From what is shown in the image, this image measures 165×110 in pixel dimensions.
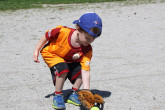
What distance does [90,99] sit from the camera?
124 inches

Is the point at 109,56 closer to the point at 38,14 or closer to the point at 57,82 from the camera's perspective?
the point at 57,82

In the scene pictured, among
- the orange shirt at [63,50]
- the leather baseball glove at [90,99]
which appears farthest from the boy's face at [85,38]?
the leather baseball glove at [90,99]

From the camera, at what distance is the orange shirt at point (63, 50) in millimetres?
3422

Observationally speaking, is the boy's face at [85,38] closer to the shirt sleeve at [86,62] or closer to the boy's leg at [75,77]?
the shirt sleeve at [86,62]

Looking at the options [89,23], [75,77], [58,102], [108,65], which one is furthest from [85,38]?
[108,65]

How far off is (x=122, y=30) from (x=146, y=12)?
10.2 ft

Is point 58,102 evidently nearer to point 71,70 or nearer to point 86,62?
point 71,70

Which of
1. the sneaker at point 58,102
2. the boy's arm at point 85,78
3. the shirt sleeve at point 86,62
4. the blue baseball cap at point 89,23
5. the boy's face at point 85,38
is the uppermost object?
the blue baseball cap at point 89,23

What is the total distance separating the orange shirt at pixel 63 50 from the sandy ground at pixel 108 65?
53cm

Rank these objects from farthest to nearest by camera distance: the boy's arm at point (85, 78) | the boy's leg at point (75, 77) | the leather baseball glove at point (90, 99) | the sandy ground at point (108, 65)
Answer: the sandy ground at point (108, 65) → the boy's leg at point (75, 77) → the boy's arm at point (85, 78) → the leather baseball glove at point (90, 99)

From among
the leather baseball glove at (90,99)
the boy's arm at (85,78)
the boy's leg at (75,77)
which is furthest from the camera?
the boy's leg at (75,77)

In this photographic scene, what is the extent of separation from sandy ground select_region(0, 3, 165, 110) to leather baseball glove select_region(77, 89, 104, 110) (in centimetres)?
29

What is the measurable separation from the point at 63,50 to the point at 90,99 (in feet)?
2.11

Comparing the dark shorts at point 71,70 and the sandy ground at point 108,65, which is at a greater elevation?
the dark shorts at point 71,70
